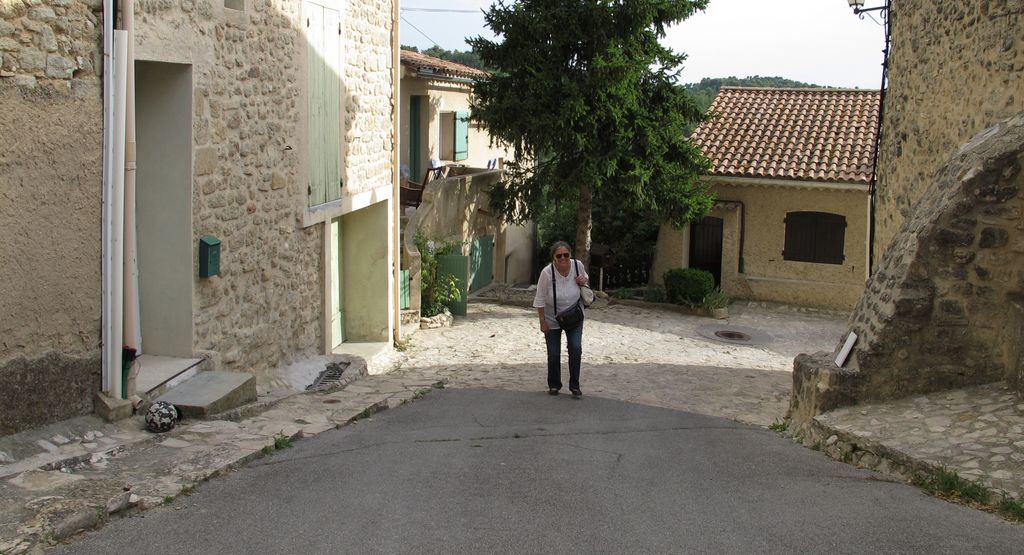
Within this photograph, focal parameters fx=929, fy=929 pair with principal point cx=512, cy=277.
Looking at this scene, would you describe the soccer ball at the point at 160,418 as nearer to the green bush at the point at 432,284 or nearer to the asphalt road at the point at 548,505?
the asphalt road at the point at 548,505

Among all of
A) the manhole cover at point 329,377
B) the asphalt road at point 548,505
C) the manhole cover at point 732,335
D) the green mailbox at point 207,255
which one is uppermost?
the green mailbox at point 207,255

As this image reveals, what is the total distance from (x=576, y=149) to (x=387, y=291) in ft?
21.6

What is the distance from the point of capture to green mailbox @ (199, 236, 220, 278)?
7.69 m

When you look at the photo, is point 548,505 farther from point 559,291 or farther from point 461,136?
point 461,136

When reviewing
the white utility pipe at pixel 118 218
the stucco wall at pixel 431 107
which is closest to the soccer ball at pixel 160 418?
the white utility pipe at pixel 118 218

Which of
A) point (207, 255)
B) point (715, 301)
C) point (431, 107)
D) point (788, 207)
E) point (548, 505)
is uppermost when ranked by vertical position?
point (431, 107)

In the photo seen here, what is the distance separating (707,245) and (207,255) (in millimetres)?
15826

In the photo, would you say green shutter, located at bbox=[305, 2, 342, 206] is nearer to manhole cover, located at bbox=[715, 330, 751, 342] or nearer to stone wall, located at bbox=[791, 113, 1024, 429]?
stone wall, located at bbox=[791, 113, 1024, 429]

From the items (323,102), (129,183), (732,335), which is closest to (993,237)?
(129,183)

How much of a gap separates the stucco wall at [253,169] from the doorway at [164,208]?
0.12m

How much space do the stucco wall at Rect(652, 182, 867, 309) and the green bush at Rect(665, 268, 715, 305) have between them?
143 centimetres

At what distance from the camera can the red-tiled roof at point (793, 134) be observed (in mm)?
20000

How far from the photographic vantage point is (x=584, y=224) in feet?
64.9

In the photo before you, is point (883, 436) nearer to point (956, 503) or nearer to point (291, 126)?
point (956, 503)
